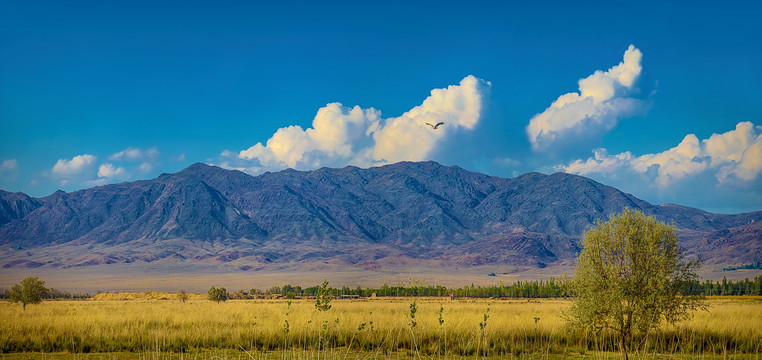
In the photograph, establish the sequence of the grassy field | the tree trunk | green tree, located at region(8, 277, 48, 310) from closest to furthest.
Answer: the tree trunk < the grassy field < green tree, located at region(8, 277, 48, 310)

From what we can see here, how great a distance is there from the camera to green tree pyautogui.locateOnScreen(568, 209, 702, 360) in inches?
851

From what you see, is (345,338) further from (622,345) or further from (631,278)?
(631,278)

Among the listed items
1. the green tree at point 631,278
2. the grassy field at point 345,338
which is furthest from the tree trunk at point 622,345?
the grassy field at point 345,338

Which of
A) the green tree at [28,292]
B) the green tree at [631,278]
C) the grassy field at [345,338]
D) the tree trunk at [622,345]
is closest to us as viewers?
the tree trunk at [622,345]

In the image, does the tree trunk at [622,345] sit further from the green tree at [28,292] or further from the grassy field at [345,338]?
the green tree at [28,292]

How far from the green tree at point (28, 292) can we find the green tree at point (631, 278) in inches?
1855

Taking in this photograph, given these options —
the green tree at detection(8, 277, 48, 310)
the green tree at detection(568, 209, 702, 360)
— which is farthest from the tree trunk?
the green tree at detection(8, 277, 48, 310)

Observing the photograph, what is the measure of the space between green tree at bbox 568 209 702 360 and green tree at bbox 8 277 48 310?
47109mm

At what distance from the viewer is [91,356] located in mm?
21422

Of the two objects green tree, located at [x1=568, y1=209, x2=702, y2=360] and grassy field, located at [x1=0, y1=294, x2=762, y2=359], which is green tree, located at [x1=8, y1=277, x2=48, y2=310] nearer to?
grassy field, located at [x1=0, y1=294, x2=762, y2=359]

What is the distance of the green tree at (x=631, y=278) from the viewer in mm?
21609

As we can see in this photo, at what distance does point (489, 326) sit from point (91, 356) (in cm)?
1722

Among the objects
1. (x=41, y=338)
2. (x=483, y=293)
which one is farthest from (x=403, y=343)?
(x=483, y=293)

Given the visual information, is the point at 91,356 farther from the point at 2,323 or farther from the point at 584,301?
the point at 584,301
